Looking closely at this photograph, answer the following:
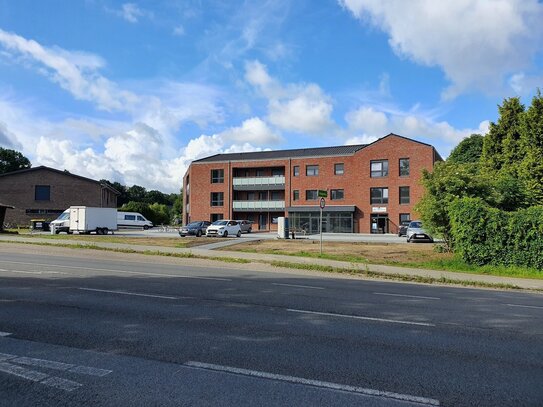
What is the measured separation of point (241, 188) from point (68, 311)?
52.8 meters

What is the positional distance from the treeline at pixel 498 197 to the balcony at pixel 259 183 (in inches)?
1293

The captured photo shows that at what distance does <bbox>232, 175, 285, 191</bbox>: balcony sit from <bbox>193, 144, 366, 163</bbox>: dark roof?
2949mm

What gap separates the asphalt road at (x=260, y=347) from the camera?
4.17m

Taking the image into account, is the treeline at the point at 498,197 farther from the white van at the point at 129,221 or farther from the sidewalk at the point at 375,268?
the white van at the point at 129,221

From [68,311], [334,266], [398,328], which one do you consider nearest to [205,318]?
[68,311]

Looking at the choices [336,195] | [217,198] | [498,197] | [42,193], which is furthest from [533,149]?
[42,193]

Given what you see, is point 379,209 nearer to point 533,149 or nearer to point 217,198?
point 217,198

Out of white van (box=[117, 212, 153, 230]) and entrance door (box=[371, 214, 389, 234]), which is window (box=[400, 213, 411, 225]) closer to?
entrance door (box=[371, 214, 389, 234])

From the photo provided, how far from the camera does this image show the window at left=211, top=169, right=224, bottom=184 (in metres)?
61.3

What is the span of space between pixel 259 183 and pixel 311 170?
7234 mm

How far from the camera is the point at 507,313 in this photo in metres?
8.66

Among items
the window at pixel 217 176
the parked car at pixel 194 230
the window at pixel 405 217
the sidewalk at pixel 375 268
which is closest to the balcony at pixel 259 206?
the window at pixel 217 176

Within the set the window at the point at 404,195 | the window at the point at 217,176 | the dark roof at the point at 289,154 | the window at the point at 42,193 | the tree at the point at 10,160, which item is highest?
the tree at the point at 10,160

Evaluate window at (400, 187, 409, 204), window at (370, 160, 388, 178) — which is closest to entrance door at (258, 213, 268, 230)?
window at (370, 160, 388, 178)
